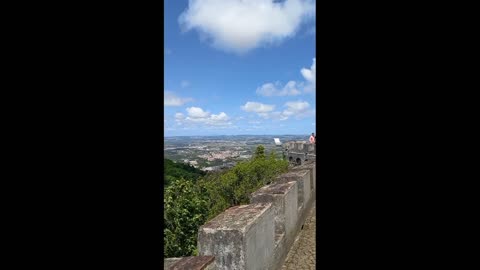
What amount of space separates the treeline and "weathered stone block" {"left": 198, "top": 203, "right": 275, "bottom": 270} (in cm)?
776

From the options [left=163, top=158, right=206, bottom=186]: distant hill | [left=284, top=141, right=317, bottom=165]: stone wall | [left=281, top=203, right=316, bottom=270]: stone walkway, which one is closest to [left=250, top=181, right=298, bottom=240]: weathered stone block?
[left=281, top=203, right=316, bottom=270]: stone walkway

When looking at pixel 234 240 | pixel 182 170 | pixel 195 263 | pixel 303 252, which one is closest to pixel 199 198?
pixel 303 252

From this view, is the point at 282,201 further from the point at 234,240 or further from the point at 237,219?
the point at 234,240

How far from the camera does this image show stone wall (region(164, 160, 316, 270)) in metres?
2.98

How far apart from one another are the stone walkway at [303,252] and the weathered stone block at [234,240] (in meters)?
0.94

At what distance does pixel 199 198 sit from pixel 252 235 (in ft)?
41.3

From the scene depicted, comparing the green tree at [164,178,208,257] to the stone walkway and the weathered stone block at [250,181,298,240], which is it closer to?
the stone walkway
